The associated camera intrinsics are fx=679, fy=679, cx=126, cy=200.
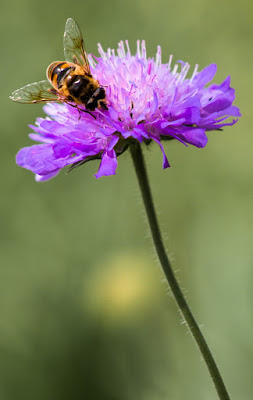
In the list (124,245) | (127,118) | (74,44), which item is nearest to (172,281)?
(127,118)

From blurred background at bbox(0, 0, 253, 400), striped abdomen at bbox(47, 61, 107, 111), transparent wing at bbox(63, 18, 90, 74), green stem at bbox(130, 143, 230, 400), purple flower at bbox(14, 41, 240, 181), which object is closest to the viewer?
green stem at bbox(130, 143, 230, 400)

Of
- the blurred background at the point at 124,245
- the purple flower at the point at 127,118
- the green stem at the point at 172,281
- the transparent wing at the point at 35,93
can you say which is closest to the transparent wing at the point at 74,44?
the purple flower at the point at 127,118

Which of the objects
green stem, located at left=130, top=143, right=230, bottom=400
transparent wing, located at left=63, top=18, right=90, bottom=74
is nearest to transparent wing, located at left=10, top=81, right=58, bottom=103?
transparent wing, located at left=63, top=18, right=90, bottom=74

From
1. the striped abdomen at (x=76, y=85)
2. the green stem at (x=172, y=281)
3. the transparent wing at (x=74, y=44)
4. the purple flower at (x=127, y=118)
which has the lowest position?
the green stem at (x=172, y=281)

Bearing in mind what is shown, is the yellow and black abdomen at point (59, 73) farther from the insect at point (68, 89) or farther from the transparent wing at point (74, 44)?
the transparent wing at point (74, 44)

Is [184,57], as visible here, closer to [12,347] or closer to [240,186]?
[240,186]

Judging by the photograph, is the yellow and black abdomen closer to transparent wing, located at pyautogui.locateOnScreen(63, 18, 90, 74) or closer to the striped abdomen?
the striped abdomen

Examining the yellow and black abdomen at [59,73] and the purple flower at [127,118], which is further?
the yellow and black abdomen at [59,73]
